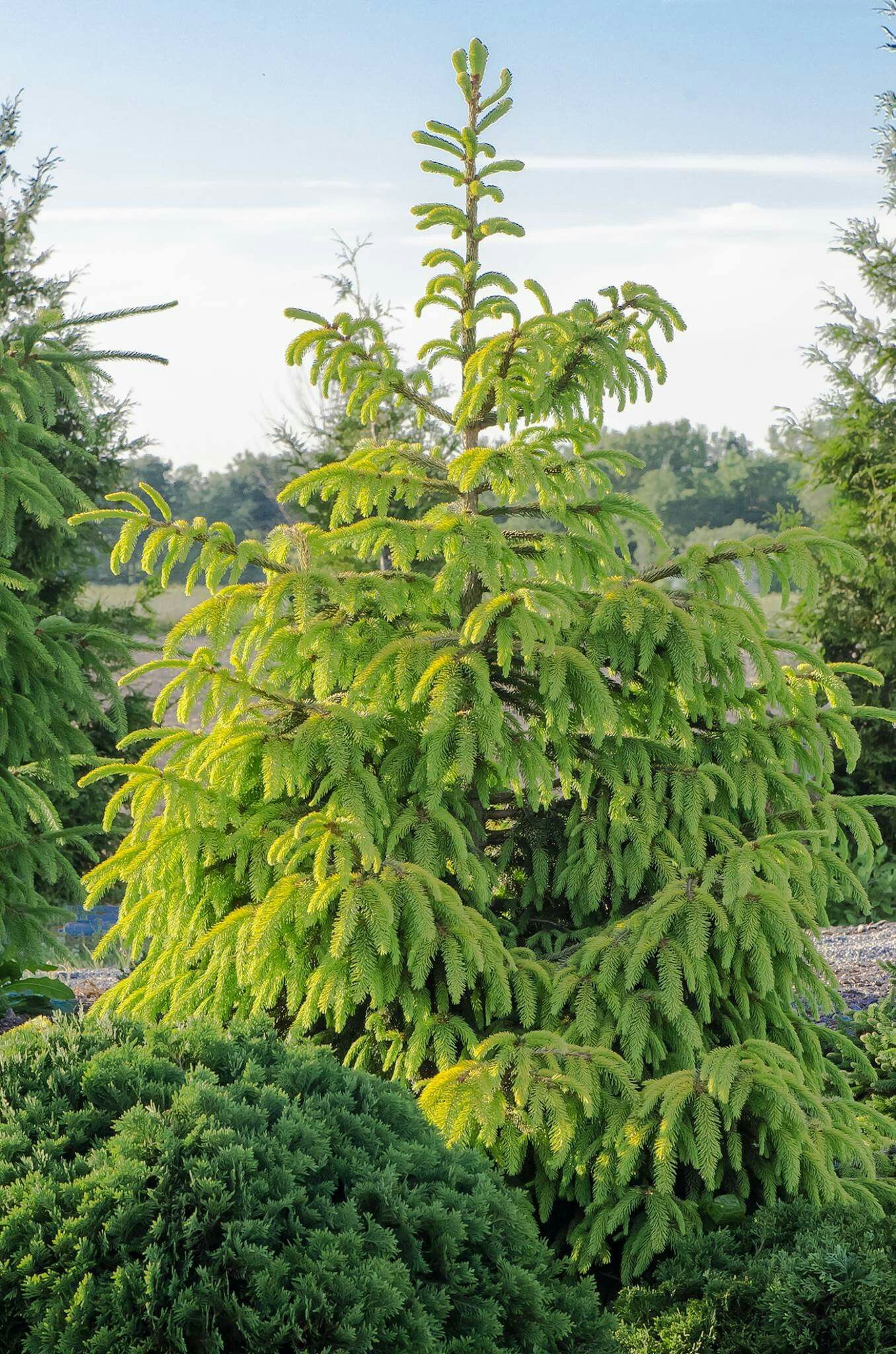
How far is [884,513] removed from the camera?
10000mm

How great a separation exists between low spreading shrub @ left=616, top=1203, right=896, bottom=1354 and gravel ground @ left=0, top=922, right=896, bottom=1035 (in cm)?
274

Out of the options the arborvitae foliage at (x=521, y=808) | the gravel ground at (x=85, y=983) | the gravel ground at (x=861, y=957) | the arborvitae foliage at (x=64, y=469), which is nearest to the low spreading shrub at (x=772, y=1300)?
the arborvitae foliage at (x=521, y=808)

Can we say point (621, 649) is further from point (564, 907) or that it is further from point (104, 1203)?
point (104, 1203)

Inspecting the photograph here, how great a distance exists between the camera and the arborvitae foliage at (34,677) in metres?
4.59

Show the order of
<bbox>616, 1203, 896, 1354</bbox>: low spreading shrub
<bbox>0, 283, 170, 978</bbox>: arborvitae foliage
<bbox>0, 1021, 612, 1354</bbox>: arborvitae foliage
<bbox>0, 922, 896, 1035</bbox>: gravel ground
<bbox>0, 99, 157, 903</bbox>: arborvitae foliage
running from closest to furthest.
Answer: <bbox>0, 1021, 612, 1354</bbox>: arborvitae foliage < <bbox>616, 1203, 896, 1354</bbox>: low spreading shrub < <bbox>0, 283, 170, 978</bbox>: arborvitae foliage < <bbox>0, 922, 896, 1035</bbox>: gravel ground < <bbox>0, 99, 157, 903</bbox>: arborvitae foliage

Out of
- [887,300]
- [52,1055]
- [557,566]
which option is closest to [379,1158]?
[52,1055]

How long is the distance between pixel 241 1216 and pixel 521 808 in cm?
202

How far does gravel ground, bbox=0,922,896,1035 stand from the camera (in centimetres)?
592

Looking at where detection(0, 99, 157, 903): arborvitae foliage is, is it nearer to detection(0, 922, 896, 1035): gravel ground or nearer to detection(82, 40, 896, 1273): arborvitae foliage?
detection(0, 922, 896, 1035): gravel ground

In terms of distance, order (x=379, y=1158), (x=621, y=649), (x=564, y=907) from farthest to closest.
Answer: (x=564, y=907) → (x=621, y=649) → (x=379, y=1158)

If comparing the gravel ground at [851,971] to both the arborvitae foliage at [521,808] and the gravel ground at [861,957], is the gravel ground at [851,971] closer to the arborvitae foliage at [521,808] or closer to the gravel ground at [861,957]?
the gravel ground at [861,957]

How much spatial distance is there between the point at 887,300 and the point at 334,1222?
10635 mm

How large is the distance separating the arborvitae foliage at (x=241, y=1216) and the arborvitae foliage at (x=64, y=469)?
6246 mm

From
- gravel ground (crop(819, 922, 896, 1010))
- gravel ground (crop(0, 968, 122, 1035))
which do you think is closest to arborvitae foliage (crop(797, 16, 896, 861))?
gravel ground (crop(819, 922, 896, 1010))
